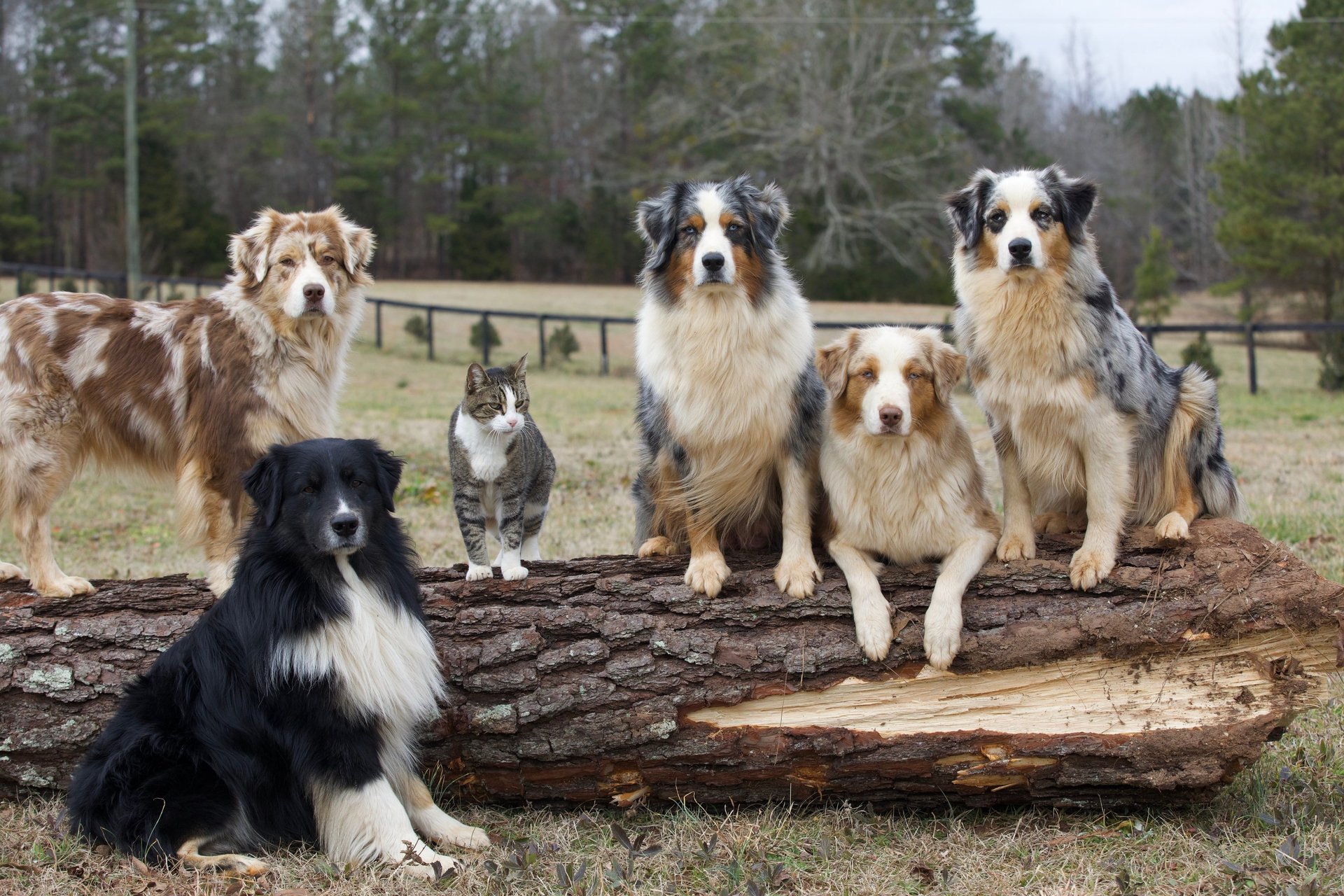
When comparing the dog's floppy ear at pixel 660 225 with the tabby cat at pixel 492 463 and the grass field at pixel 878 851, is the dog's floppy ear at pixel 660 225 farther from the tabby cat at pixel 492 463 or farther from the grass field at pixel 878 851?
the grass field at pixel 878 851

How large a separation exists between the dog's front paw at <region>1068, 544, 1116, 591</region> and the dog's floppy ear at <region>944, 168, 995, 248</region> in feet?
4.75

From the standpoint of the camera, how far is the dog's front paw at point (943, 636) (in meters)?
4.15

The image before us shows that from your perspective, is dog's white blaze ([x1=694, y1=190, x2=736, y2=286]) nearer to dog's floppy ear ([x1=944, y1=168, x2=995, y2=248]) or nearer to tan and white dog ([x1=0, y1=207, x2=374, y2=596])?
dog's floppy ear ([x1=944, y1=168, x2=995, y2=248])

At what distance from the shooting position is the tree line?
39.2 meters

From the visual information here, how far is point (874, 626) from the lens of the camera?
14.0ft

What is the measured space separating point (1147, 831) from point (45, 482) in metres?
5.21

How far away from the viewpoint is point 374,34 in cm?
4638

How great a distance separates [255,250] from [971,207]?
142 inches

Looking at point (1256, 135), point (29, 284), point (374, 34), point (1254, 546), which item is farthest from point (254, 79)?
point (1254, 546)

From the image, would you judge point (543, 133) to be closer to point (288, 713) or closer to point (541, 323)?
point (541, 323)

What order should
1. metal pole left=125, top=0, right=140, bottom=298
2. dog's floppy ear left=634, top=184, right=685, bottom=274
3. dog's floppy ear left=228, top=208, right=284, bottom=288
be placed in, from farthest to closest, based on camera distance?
metal pole left=125, top=0, right=140, bottom=298 < dog's floppy ear left=228, top=208, right=284, bottom=288 < dog's floppy ear left=634, top=184, right=685, bottom=274

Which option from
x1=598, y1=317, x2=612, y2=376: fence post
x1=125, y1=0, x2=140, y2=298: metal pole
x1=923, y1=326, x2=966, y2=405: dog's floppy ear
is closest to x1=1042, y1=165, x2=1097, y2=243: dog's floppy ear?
x1=923, y1=326, x2=966, y2=405: dog's floppy ear

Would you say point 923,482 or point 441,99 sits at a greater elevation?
point 441,99

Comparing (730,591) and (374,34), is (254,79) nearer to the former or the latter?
(374,34)
